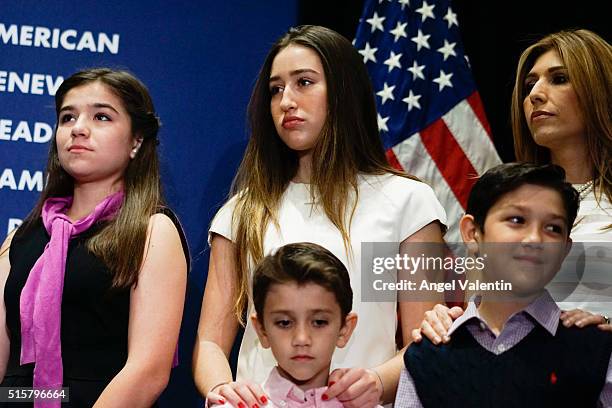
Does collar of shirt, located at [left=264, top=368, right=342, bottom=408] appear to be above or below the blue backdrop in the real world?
below

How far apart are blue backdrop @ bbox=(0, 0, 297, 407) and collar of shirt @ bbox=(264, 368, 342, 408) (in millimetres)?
1381

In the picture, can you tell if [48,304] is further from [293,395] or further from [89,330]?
[293,395]

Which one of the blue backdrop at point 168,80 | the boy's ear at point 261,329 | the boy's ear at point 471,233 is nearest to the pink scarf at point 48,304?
the blue backdrop at point 168,80

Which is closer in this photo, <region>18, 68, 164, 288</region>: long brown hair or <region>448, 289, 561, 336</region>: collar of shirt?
<region>448, 289, 561, 336</region>: collar of shirt

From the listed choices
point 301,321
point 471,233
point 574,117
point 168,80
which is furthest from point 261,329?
point 168,80

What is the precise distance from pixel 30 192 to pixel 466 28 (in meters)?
1.90

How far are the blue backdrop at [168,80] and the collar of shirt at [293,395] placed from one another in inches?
54.4

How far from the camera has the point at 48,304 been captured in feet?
9.20

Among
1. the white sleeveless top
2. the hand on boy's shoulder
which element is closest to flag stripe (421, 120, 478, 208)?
the white sleeveless top

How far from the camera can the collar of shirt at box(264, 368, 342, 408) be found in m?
2.23

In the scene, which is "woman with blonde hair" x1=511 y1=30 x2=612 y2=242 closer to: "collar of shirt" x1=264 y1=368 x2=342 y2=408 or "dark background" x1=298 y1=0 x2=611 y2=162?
"collar of shirt" x1=264 y1=368 x2=342 y2=408

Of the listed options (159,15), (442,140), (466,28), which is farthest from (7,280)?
(466,28)

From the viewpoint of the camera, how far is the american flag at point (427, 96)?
369 centimetres

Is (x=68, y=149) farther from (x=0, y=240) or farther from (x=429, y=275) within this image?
(x=429, y=275)
